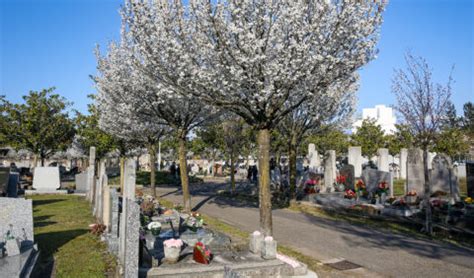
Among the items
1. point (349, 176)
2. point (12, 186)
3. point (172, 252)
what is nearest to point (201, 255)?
point (172, 252)

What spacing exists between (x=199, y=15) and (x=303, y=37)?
236 centimetres

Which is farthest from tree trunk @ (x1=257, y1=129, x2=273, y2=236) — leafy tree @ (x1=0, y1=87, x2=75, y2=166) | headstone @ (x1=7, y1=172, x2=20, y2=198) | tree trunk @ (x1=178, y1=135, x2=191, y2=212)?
leafy tree @ (x1=0, y1=87, x2=75, y2=166)

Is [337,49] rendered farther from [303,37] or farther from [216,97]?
[216,97]

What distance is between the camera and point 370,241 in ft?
35.3

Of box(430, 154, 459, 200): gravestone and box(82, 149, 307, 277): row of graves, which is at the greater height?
box(430, 154, 459, 200): gravestone

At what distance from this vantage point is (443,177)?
1778cm

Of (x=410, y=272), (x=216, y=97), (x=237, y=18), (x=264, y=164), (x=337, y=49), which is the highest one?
(x=237, y=18)

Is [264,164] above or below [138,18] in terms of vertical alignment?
below

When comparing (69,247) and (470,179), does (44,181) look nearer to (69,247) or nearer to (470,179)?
(69,247)

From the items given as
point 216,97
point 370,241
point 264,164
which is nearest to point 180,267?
point 264,164

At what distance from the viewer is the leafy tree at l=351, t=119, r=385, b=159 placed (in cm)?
4583

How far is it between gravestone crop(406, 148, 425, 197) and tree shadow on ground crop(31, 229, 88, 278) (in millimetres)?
13846

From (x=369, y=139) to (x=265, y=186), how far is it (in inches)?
1637

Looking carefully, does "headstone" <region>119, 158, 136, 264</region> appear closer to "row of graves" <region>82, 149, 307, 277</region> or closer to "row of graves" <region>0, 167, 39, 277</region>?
"row of graves" <region>82, 149, 307, 277</region>
